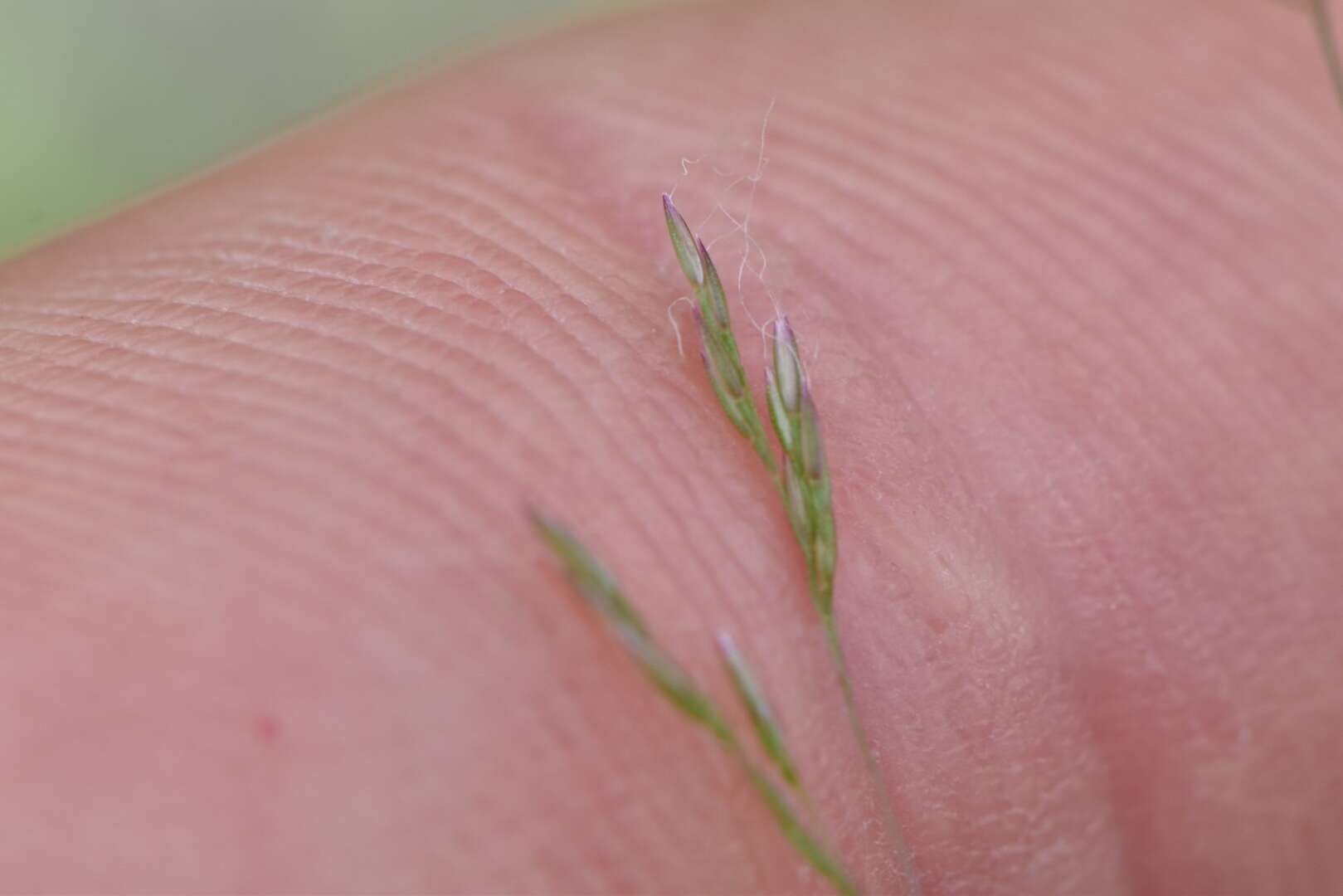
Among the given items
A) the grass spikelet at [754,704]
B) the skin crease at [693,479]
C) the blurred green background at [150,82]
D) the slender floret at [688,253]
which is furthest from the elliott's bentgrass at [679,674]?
the blurred green background at [150,82]

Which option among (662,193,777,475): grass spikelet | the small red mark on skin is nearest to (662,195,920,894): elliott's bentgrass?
(662,193,777,475): grass spikelet

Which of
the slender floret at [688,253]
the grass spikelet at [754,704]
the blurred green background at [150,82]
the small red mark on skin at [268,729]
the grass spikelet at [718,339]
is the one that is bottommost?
the grass spikelet at [754,704]

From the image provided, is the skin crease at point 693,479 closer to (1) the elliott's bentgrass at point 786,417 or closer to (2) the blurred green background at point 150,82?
(1) the elliott's bentgrass at point 786,417

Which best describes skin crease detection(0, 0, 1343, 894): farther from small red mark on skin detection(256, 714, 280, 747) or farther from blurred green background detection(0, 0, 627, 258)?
blurred green background detection(0, 0, 627, 258)

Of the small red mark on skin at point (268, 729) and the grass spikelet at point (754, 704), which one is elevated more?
the small red mark on skin at point (268, 729)

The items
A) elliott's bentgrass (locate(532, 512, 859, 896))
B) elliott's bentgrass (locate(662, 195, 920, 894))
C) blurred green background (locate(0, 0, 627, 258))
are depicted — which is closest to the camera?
elliott's bentgrass (locate(532, 512, 859, 896))

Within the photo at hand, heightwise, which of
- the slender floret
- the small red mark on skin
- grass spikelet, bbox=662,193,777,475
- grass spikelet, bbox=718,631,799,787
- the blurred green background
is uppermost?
the blurred green background

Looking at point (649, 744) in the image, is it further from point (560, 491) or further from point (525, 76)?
point (525, 76)
